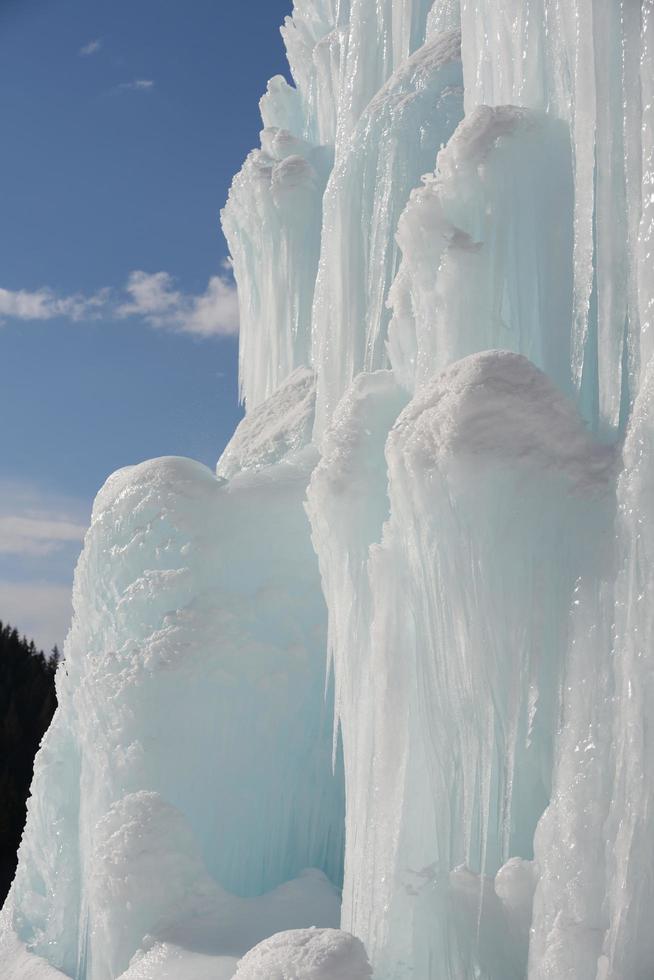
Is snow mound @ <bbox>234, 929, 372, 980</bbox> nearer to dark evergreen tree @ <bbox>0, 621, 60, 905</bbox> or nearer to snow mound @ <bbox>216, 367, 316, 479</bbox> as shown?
snow mound @ <bbox>216, 367, 316, 479</bbox>

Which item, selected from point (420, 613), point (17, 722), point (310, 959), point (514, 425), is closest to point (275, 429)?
point (420, 613)

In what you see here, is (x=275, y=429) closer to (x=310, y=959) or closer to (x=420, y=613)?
(x=420, y=613)

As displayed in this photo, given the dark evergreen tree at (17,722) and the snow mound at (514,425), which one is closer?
the snow mound at (514,425)

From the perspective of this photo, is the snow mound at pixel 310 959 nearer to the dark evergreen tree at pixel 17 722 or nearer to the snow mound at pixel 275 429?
the snow mound at pixel 275 429

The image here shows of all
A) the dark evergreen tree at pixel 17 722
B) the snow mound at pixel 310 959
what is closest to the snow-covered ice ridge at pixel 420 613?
the snow mound at pixel 310 959

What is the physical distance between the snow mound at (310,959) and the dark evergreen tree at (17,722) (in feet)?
38.8

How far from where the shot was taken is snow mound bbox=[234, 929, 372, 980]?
4.33 metres

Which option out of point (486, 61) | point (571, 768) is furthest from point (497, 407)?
point (486, 61)

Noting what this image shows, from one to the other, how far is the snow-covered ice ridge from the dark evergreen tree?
30.7ft

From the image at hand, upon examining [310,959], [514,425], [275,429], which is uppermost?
[275,429]

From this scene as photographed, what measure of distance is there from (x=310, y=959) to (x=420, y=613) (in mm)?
1476

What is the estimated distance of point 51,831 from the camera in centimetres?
746

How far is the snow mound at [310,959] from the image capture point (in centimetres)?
433

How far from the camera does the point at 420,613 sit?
483 cm
